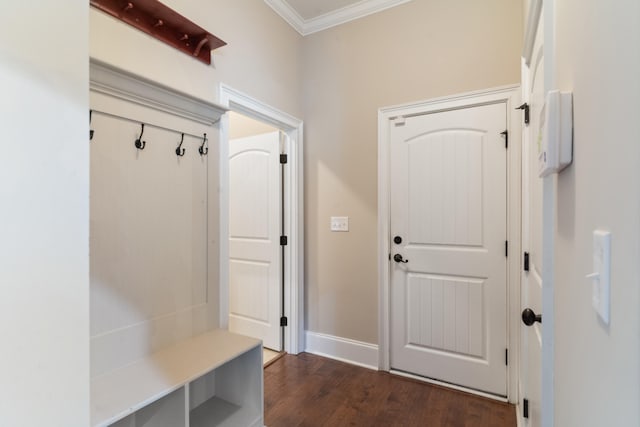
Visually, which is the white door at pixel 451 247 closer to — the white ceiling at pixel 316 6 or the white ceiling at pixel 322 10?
the white ceiling at pixel 322 10

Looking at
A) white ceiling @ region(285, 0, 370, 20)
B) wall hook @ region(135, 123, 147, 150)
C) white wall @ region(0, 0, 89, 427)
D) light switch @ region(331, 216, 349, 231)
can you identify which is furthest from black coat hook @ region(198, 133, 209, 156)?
white ceiling @ region(285, 0, 370, 20)

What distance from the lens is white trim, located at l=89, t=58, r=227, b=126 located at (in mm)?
1280

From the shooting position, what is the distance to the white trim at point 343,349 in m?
2.47

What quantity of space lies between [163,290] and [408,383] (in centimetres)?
185

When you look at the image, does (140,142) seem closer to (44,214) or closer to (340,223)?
(44,214)

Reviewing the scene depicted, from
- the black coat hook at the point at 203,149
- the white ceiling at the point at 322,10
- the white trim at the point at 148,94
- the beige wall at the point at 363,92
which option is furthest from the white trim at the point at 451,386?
the white ceiling at the point at 322,10

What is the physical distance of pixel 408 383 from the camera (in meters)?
2.24

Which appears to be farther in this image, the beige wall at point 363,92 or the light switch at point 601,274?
the beige wall at point 363,92

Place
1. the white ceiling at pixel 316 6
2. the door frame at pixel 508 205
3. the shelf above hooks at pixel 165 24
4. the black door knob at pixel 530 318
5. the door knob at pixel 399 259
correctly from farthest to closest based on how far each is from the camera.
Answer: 1. the white ceiling at pixel 316 6
2. the door knob at pixel 399 259
3. the door frame at pixel 508 205
4. the shelf above hooks at pixel 165 24
5. the black door knob at pixel 530 318

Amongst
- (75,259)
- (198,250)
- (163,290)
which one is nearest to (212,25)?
(198,250)

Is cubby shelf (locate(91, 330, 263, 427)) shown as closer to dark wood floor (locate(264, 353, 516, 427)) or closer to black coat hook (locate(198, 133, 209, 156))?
dark wood floor (locate(264, 353, 516, 427))

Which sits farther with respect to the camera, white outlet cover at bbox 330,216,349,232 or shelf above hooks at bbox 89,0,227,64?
white outlet cover at bbox 330,216,349,232

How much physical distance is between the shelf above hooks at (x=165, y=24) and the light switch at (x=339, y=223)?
1.52 metres

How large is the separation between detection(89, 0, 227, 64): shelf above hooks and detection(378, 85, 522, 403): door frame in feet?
4.51
